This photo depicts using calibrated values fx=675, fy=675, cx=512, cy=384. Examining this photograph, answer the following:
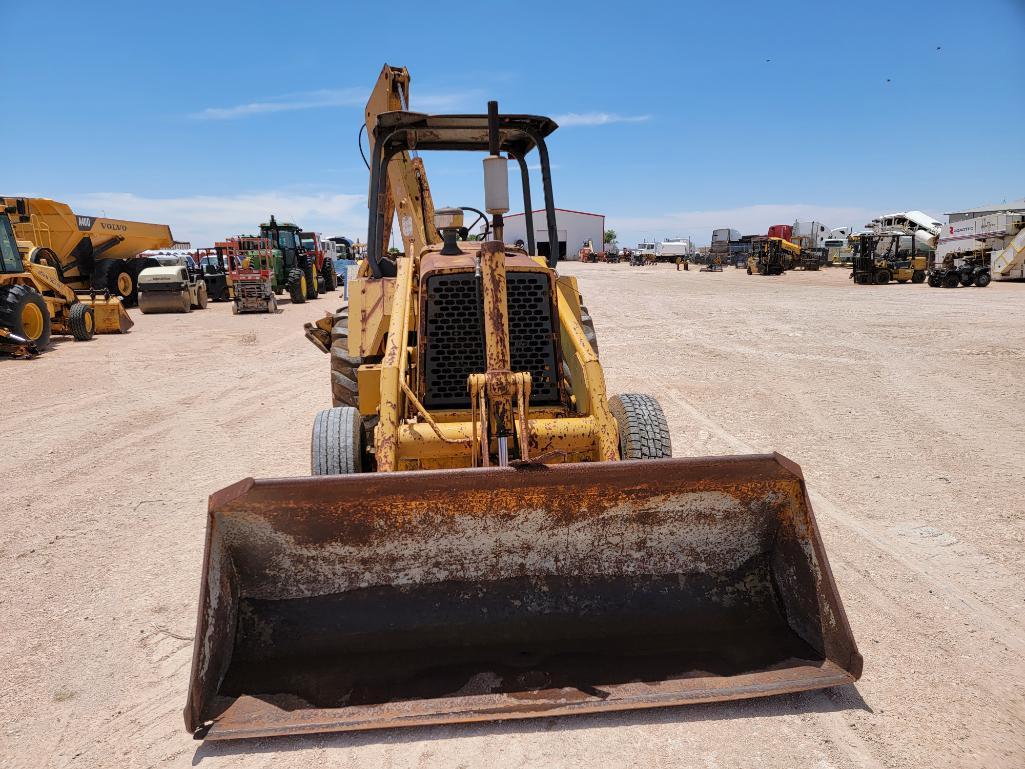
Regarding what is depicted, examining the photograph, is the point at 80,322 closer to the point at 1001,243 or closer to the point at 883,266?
the point at 883,266

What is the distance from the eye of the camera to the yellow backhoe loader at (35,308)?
11852 mm

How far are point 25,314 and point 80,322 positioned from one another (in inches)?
67.8

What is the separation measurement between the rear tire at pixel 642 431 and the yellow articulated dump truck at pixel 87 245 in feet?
57.9

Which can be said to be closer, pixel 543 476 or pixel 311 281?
pixel 543 476

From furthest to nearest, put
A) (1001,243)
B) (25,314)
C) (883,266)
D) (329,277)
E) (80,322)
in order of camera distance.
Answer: (329,277) → (883,266) → (1001,243) → (80,322) → (25,314)

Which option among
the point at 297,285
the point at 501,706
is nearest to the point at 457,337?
the point at 501,706

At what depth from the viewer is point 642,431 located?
3.90 meters

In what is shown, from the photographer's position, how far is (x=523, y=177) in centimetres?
484

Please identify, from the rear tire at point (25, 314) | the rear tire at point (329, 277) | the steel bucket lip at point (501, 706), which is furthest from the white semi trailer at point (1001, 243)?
the rear tire at point (25, 314)

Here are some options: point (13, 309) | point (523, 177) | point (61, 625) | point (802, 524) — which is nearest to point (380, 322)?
point (523, 177)

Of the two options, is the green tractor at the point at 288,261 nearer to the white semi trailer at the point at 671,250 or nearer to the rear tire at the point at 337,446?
the rear tire at the point at 337,446

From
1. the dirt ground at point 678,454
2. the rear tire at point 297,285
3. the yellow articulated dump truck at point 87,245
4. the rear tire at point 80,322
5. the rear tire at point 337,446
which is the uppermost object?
the yellow articulated dump truck at point 87,245

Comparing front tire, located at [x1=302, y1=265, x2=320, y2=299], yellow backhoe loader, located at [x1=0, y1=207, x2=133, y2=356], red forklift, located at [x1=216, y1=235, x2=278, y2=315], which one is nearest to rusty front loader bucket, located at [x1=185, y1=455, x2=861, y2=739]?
yellow backhoe loader, located at [x1=0, y1=207, x2=133, y2=356]

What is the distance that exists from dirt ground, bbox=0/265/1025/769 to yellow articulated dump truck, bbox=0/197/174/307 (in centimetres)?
955
